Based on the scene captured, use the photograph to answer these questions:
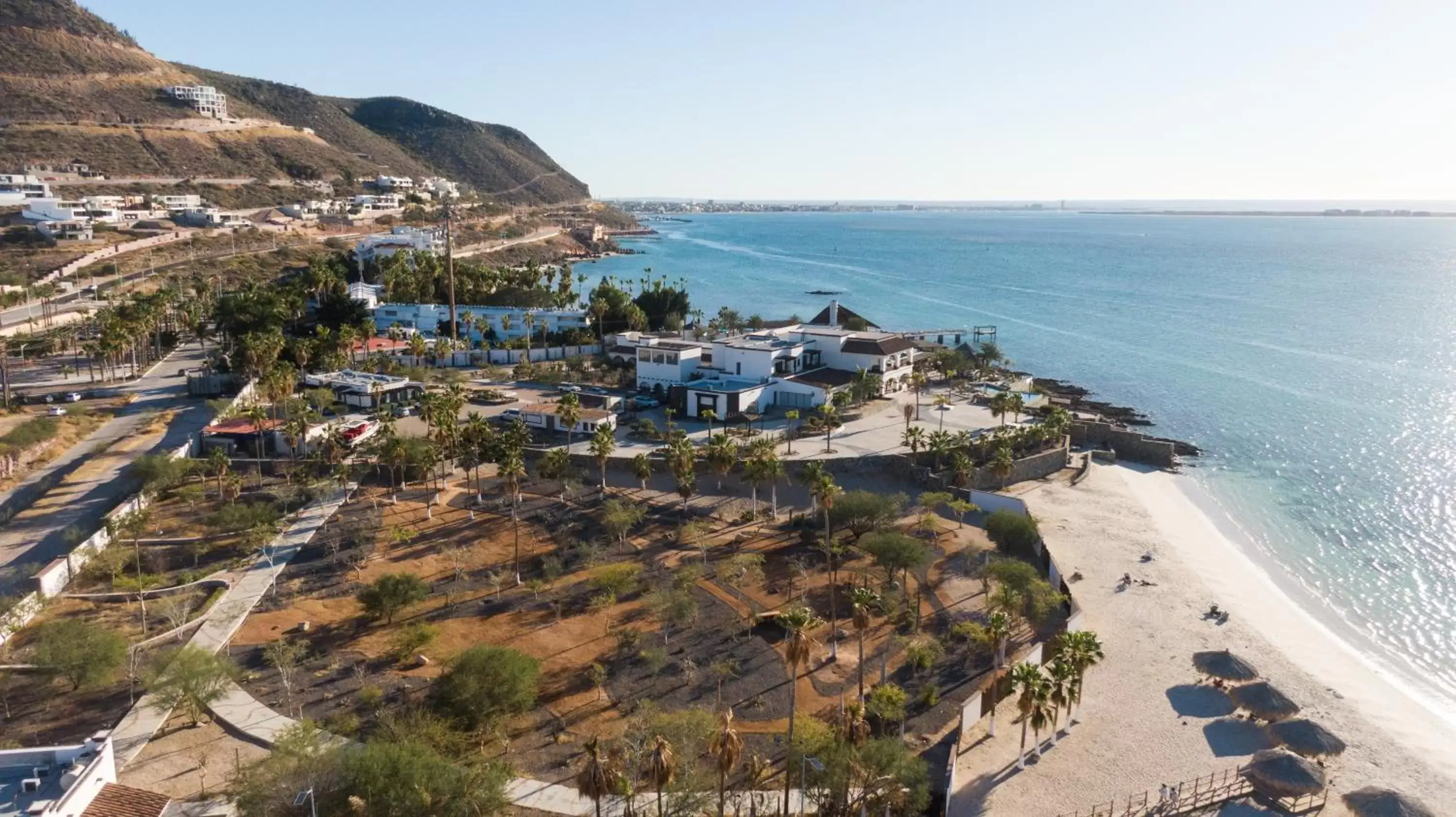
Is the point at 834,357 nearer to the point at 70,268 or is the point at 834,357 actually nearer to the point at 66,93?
the point at 70,268

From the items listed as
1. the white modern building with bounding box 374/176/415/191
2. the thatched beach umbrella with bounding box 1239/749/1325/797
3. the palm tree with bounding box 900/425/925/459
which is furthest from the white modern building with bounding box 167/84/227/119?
the thatched beach umbrella with bounding box 1239/749/1325/797

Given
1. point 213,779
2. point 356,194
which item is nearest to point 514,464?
point 213,779

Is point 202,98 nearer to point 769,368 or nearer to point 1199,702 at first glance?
point 769,368

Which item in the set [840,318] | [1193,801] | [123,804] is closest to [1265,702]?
[1193,801]

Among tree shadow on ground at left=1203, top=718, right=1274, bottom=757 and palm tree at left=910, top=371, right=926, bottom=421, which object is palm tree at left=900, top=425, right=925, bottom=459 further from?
tree shadow on ground at left=1203, top=718, right=1274, bottom=757

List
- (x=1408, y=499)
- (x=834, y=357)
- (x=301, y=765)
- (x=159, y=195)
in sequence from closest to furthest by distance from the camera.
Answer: (x=301, y=765) < (x=1408, y=499) < (x=834, y=357) < (x=159, y=195)

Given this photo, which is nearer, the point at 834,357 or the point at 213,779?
the point at 213,779
